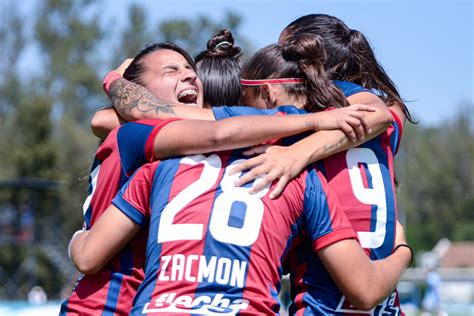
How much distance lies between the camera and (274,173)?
121 inches

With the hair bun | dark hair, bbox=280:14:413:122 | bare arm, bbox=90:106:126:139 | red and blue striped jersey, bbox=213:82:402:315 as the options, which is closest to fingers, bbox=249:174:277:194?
red and blue striped jersey, bbox=213:82:402:315

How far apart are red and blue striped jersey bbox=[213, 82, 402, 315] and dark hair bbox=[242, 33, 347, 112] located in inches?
3.8

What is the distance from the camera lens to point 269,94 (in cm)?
356

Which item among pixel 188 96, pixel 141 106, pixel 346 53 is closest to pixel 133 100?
pixel 141 106

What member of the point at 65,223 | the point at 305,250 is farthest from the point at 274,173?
the point at 65,223

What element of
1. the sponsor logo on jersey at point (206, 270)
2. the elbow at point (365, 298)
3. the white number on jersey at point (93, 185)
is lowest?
the elbow at point (365, 298)

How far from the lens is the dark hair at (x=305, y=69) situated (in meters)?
3.46

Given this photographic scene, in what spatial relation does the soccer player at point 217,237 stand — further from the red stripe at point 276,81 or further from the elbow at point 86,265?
the red stripe at point 276,81

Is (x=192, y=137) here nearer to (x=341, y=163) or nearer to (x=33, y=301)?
(x=341, y=163)

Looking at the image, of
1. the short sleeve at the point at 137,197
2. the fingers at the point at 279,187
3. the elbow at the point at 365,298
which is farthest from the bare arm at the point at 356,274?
the short sleeve at the point at 137,197

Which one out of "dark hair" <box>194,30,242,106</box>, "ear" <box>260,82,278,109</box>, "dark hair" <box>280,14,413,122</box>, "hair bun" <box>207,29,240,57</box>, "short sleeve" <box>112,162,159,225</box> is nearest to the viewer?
"short sleeve" <box>112,162,159,225</box>

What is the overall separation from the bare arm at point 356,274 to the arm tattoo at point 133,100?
874mm

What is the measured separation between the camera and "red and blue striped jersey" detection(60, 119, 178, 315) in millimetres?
3301

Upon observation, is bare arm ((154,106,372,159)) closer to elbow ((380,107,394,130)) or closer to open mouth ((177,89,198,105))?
elbow ((380,107,394,130))
